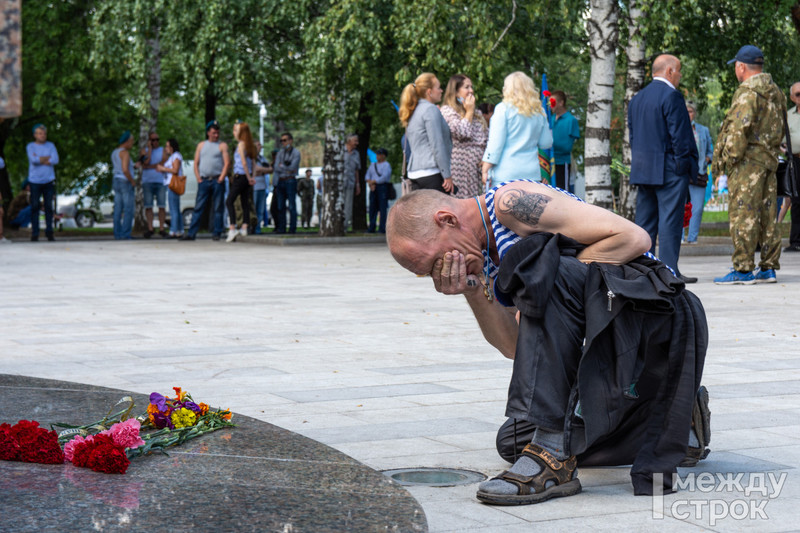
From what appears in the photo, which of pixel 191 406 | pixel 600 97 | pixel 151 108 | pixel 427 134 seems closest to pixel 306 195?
pixel 151 108

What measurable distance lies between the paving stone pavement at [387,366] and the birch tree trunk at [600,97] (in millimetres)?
1824

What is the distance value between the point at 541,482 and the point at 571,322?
0.50m

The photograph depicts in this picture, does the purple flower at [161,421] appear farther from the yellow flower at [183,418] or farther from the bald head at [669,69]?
the bald head at [669,69]

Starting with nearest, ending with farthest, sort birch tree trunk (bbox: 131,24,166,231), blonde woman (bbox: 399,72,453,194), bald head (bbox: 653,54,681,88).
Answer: bald head (bbox: 653,54,681,88) → blonde woman (bbox: 399,72,453,194) → birch tree trunk (bbox: 131,24,166,231)

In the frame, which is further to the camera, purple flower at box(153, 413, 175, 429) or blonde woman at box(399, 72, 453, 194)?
blonde woman at box(399, 72, 453, 194)

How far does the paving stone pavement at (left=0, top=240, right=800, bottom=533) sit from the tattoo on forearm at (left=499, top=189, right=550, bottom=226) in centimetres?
89

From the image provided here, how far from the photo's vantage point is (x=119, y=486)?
3236mm

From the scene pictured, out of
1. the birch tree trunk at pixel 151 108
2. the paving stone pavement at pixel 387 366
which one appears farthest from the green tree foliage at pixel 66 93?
the paving stone pavement at pixel 387 366

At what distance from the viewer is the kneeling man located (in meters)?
3.53

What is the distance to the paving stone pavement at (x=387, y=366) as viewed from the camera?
139 inches

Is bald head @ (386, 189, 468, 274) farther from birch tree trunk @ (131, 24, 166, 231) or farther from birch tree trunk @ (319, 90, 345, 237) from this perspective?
birch tree trunk @ (131, 24, 166, 231)

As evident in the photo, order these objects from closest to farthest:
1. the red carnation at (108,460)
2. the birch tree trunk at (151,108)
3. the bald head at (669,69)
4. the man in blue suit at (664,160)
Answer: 1. the red carnation at (108,460)
2. the man in blue suit at (664,160)
3. the bald head at (669,69)
4. the birch tree trunk at (151,108)

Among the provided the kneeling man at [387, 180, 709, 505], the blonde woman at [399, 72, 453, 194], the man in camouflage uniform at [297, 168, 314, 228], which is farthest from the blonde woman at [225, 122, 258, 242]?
the kneeling man at [387, 180, 709, 505]

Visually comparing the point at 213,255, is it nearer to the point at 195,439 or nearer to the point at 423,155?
the point at 423,155
